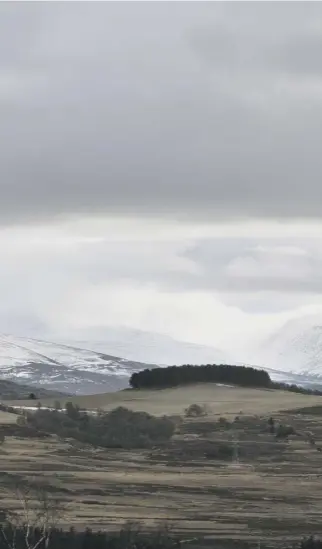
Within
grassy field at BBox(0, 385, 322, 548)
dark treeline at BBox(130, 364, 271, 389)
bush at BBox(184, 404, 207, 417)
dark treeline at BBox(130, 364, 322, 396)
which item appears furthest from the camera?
dark treeline at BBox(130, 364, 271, 389)

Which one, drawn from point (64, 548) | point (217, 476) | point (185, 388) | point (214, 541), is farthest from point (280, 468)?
point (185, 388)

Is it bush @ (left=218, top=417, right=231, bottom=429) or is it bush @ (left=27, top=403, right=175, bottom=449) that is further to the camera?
bush @ (left=218, top=417, right=231, bottom=429)

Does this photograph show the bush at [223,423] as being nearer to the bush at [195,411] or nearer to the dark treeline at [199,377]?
the bush at [195,411]

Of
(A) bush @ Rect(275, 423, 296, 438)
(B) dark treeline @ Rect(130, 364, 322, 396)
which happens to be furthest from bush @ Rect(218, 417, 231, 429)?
(B) dark treeline @ Rect(130, 364, 322, 396)

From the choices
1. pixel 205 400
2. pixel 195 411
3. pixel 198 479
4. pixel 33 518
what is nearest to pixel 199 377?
pixel 205 400

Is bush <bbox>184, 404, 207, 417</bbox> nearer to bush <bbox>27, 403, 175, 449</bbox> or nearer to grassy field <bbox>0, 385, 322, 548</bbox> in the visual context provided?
grassy field <bbox>0, 385, 322, 548</bbox>
